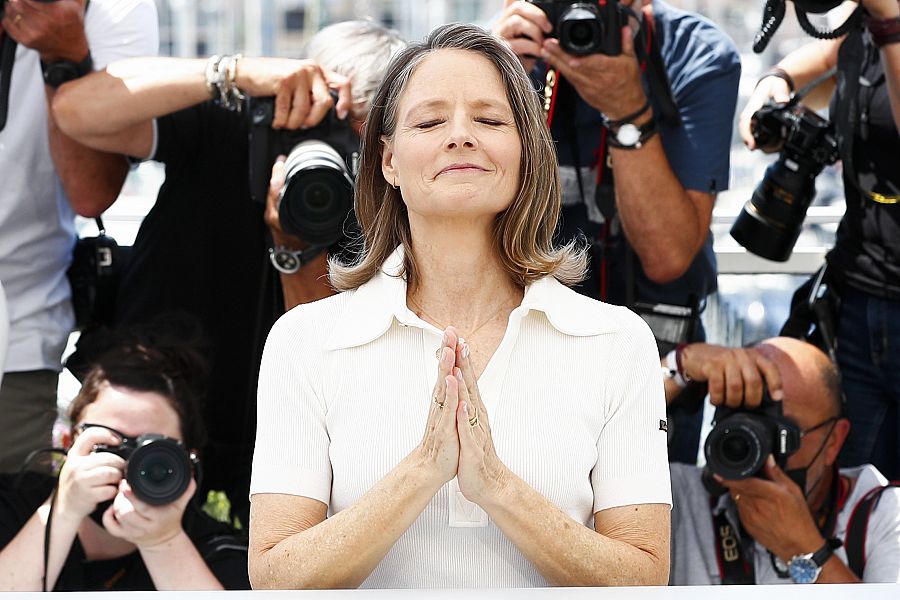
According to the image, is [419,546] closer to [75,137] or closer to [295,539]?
[295,539]

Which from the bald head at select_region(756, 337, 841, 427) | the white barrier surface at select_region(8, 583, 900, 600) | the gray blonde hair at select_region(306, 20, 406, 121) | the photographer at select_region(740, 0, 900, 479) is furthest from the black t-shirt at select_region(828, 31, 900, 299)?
the white barrier surface at select_region(8, 583, 900, 600)

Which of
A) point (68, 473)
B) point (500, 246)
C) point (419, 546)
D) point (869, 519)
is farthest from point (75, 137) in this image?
point (869, 519)

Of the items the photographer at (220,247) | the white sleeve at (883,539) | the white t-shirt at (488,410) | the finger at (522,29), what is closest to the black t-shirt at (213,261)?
the photographer at (220,247)

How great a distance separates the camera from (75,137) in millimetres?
2262

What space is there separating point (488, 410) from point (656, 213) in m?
0.91

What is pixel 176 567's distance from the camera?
211cm

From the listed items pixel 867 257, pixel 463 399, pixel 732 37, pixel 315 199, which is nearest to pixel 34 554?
pixel 315 199

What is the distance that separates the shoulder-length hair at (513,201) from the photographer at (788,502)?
2.38 feet

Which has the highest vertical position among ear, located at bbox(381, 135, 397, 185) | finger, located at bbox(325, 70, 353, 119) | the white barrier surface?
ear, located at bbox(381, 135, 397, 185)

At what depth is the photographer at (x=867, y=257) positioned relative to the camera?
232 centimetres

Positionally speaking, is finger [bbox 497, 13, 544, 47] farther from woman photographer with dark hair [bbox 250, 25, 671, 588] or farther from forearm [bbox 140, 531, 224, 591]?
forearm [bbox 140, 531, 224, 591]

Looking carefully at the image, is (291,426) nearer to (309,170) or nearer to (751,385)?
(309,170)

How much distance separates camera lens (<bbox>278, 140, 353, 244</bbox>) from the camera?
2.11 m

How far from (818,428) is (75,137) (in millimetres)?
1368
